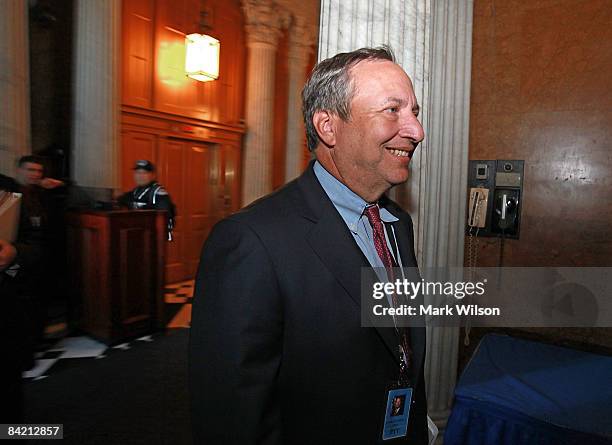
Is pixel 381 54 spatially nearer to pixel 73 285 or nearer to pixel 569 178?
pixel 569 178

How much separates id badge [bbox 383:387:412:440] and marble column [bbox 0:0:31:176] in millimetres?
4318

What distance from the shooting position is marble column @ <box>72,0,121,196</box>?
523 centimetres

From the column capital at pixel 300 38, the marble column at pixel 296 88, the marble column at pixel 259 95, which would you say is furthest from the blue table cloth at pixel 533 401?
the column capital at pixel 300 38

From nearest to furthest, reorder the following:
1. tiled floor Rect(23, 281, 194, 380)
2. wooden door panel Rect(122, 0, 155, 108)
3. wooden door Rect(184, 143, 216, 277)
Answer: tiled floor Rect(23, 281, 194, 380)
wooden door panel Rect(122, 0, 155, 108)
wooden door Rect(184, 143, 216, 277)

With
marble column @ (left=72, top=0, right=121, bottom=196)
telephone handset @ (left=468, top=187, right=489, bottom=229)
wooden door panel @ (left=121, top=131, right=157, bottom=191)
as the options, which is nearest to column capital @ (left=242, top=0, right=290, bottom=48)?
wooden door panel @ (left=121, top=131, right=157, bottom=191)

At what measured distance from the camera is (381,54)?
1.29 meters

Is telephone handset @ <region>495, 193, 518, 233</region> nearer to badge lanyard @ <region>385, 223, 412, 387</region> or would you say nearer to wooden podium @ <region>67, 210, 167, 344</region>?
badge lanyard @ <region>385, 223, 412, 387</region>

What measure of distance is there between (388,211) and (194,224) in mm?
6624

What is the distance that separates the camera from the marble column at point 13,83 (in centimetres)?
430

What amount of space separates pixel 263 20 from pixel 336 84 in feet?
24.9

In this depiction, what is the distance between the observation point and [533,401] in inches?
66.2

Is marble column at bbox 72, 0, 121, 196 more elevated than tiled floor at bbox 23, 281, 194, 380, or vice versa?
marble column at bbox 72, 0, 121, 196

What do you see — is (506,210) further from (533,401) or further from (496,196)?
(533,401)

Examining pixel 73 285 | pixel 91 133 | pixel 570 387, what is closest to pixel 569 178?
pixel 570 387
